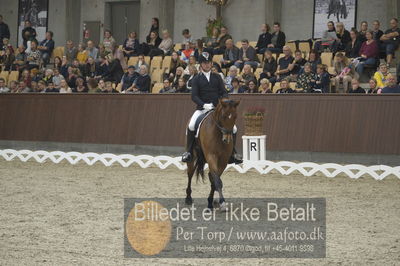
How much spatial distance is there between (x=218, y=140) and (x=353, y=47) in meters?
8.65

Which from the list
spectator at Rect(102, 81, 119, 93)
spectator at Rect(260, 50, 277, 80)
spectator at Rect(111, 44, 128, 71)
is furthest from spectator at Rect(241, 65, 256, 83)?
spectator at Rect(111, 44, 128, 71)

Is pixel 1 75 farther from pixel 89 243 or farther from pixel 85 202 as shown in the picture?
pixel 89 243

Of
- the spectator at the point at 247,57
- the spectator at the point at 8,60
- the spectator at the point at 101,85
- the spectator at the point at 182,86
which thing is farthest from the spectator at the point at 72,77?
the spectator at the point at 247,57

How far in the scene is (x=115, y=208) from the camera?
9531mm

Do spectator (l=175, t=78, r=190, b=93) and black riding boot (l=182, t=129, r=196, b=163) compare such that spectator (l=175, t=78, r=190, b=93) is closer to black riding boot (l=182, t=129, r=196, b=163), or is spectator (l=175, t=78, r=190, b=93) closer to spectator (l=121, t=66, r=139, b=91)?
spectator (l=121, t=66, r=139, b=91)

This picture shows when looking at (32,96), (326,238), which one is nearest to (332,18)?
(32,96)

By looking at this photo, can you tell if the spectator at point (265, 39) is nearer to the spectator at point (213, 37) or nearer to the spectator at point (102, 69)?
the spectator at point (213, 37)

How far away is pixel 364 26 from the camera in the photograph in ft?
57.0

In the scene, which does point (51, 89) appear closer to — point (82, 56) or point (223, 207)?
point (82, 56)

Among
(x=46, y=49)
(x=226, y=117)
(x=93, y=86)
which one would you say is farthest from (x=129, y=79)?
(x=226, y=117)

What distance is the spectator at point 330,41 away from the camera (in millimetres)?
18188

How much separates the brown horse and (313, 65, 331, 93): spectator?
6.34m

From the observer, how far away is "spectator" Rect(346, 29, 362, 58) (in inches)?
677

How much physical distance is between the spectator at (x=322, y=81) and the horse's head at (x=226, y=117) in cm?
688
